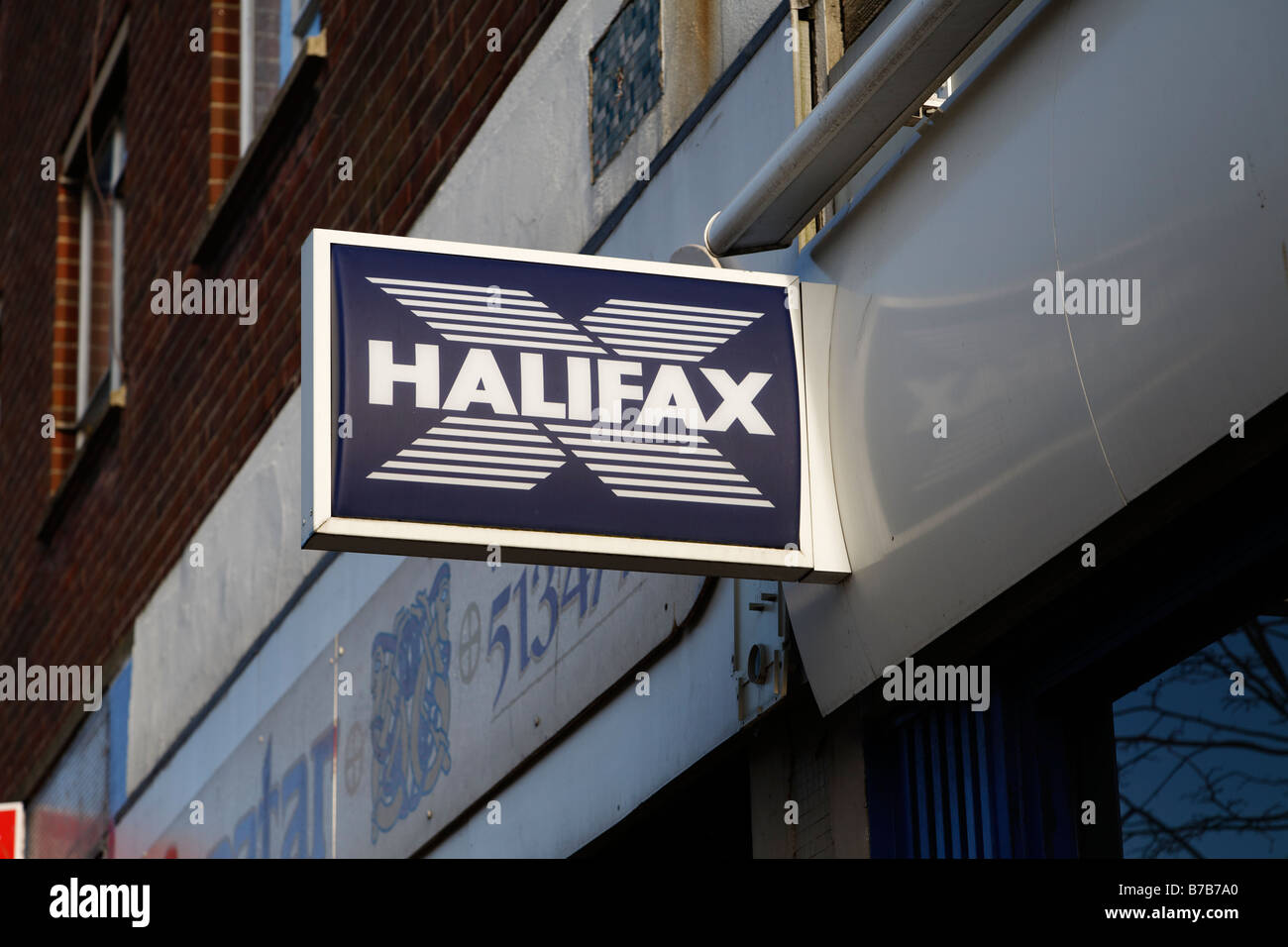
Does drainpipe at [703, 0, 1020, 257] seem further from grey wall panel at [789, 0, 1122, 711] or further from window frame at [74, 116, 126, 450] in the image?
window frame at [74, 116, 126, 450]

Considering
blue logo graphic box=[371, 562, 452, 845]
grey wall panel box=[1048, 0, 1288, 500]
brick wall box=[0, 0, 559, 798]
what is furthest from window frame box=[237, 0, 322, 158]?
grey wall panel box=[1048, 0, 1288, 500]

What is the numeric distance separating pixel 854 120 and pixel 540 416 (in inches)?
30.4

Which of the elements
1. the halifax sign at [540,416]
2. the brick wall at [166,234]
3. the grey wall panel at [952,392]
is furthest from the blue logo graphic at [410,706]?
the halifax sign at [540,416]

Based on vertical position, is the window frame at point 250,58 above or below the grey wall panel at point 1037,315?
above

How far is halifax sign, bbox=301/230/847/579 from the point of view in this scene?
12.2ft

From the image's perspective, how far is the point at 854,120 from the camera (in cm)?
387

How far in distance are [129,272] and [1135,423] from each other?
6769mm

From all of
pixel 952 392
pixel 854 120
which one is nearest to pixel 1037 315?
pixel 952 392

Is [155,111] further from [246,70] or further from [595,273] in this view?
[595,273]

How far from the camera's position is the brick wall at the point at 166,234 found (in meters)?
6.63

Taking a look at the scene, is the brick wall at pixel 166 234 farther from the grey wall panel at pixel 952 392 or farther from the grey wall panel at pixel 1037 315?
the grey wall panel at pixel 1037 315

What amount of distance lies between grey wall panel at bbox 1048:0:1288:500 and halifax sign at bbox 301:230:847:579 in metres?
0.78

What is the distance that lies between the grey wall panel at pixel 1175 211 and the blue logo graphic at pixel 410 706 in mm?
2900
